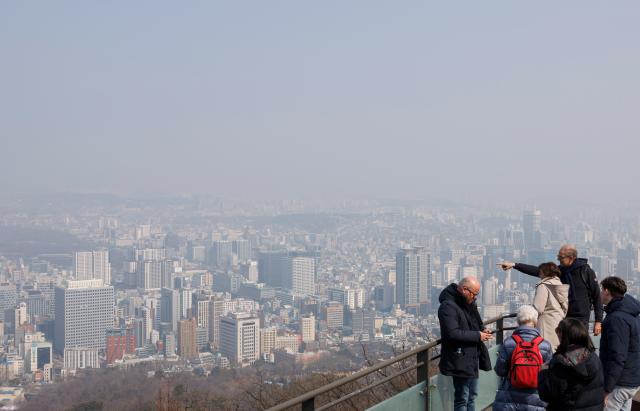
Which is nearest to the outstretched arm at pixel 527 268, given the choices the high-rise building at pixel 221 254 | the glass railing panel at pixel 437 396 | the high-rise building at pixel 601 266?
the glass railing panel at pixel 437 396

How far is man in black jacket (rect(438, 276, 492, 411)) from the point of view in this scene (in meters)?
4.42

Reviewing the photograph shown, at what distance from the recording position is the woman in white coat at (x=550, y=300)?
4.93m

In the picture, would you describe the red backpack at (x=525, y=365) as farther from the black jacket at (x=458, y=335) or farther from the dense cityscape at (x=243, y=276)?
the dense cityscape at (x=243, y=276)

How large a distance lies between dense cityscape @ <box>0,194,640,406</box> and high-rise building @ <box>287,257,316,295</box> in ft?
1.08

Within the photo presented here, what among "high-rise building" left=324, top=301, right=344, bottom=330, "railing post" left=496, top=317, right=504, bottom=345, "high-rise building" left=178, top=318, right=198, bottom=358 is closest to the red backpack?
"railing post" left=496, top=317, right=504, bottom=345

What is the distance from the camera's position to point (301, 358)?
62.6 meters

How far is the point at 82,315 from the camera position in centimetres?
9331

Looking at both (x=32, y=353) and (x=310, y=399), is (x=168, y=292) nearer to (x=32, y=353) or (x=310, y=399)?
(x=32, y=353)

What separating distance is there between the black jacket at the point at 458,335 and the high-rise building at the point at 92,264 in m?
123

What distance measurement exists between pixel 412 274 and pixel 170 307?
112ft

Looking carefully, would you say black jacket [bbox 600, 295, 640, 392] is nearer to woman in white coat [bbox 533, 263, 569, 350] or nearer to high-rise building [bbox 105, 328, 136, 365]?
woman in white coat [bbox 533, 263, 569, 350]

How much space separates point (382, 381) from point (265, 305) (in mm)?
106805

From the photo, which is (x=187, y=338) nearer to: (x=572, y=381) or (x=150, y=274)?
(x=150, y=274)

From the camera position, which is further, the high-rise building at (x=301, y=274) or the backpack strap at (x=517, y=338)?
the high-rise building at (x=301, y=274)
